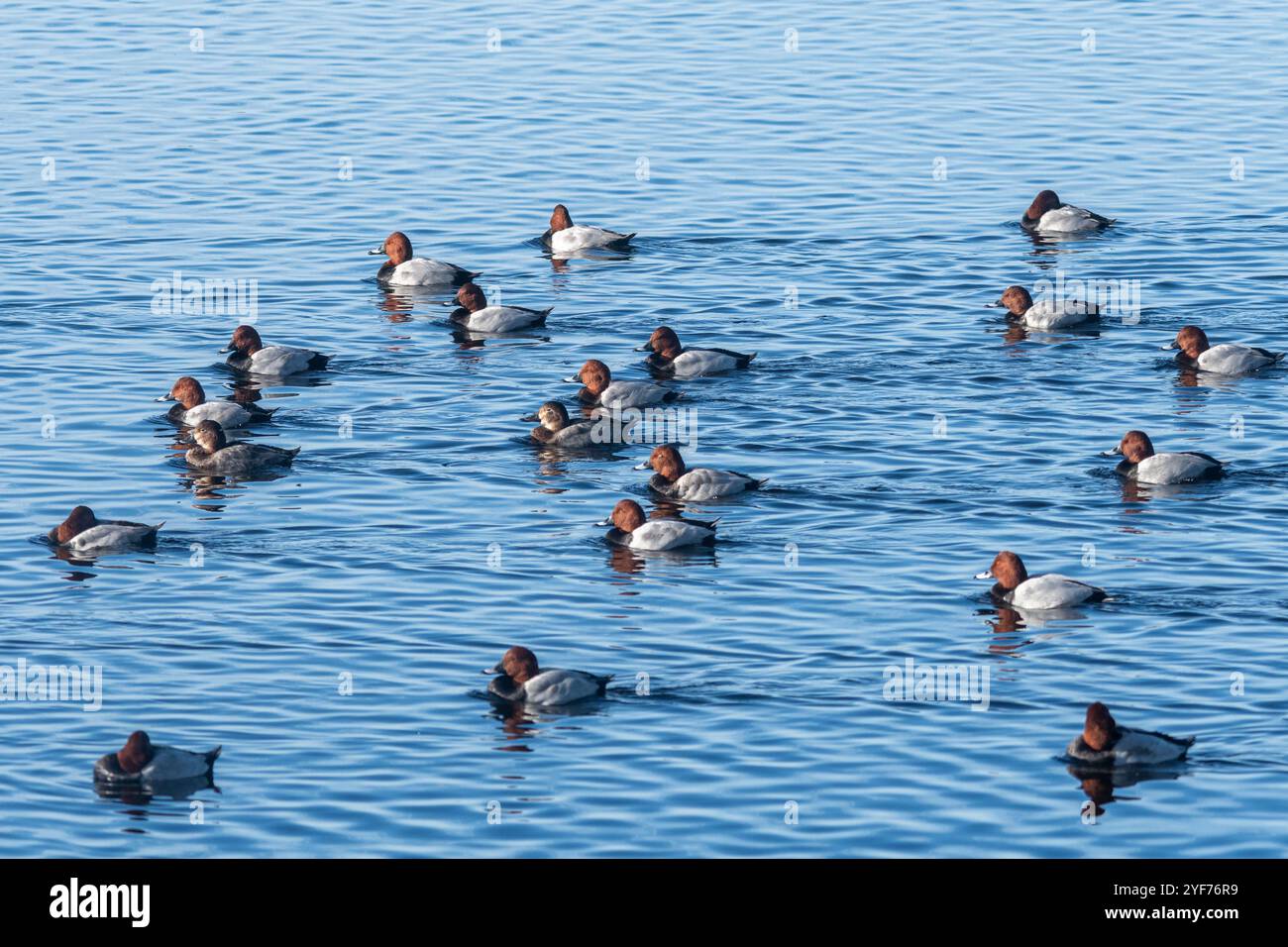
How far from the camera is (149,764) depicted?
25.5 metres

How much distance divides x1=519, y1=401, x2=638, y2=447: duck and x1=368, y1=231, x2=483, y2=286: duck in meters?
9.46

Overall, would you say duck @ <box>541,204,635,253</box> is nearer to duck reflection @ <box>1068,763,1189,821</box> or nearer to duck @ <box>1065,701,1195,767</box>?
duck @ <box>1065,701,1195,767</box>

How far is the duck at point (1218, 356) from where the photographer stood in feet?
133

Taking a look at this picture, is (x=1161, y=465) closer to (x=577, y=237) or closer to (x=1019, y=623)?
(x=1019, y=623)

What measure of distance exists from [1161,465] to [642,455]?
828 cm

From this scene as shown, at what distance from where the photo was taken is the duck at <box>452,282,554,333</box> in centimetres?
4347

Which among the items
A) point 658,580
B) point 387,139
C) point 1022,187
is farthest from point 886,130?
point 658,580

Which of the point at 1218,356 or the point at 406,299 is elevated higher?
the point at 406,299

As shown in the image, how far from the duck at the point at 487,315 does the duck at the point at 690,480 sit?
8.99 m

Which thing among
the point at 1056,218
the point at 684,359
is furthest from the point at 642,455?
the point at 1056,218

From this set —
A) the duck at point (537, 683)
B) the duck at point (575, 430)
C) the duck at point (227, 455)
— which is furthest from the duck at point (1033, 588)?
the duck at point (227, 455)

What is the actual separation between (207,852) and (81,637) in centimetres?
681

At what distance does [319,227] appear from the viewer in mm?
52188

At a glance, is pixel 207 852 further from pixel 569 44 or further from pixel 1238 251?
pixel 569 44
